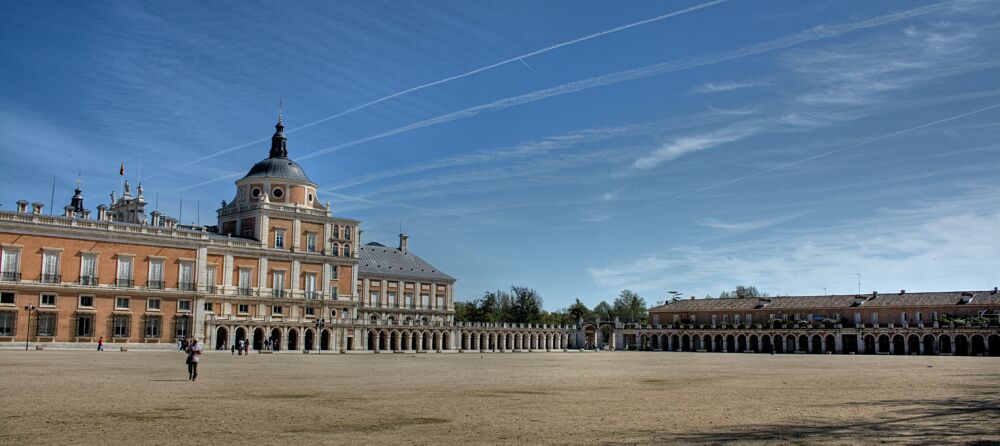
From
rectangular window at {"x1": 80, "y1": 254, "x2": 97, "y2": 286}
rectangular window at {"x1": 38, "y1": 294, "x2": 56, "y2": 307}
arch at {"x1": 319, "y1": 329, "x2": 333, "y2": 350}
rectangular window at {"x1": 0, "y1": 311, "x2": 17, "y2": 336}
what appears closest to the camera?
rectangular window at {"x1": 0, "y1": 311, "x2": 17, "y2": 336}

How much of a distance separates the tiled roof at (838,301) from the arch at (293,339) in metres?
57.0

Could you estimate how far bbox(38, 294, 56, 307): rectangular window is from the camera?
209 feet

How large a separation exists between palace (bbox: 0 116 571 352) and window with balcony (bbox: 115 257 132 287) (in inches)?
3.2

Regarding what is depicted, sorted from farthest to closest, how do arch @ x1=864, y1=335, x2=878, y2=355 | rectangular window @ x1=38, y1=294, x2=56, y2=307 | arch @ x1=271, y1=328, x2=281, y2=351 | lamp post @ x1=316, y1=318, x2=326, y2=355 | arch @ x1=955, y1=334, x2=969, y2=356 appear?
1. arch @ x1=864, y1=335, x2=878, y2=355
2. arch @ x1=955, y1=334, x2=969, y2=356
3. lamp post @ x1=316, y1=318, x2=326, y2=355
4. arch @ x1=271, y1=328, x2=281, y2=351
5. rectangular window @ x1=38, y1=294, x2=56, y2=307

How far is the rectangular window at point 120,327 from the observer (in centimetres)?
6744

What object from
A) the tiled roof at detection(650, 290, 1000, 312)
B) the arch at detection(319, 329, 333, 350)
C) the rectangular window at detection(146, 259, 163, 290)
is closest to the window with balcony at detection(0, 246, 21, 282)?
the rectangular window at detection(146, 259, 163, 290)

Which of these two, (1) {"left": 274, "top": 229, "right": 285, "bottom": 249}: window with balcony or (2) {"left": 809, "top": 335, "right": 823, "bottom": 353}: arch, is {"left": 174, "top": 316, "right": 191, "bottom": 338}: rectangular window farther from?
(2) {"left": 809, "top": 335, "right": 823, "bottom": 353}: arch

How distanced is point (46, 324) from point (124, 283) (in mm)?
6623

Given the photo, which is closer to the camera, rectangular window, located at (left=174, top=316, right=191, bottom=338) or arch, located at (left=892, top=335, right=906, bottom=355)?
rectangular window, located at (left=174, top=316, right=191, bottom=338)

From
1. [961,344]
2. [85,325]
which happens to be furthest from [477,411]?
[961,344]

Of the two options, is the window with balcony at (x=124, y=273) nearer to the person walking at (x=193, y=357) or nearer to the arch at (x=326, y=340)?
the arch at (x=326, y=340)

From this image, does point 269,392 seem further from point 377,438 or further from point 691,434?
point 691,434

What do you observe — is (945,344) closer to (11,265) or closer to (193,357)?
(193,357)

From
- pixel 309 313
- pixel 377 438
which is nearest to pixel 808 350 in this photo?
pixel 309 313
